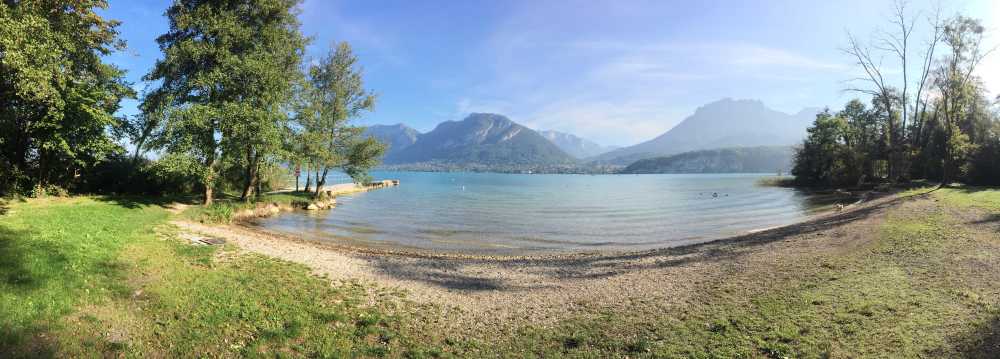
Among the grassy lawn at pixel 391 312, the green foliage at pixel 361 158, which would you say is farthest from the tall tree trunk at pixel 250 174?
the grassy lawn at pixel 391 312

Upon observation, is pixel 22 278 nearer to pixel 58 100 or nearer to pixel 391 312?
pixel 391 312

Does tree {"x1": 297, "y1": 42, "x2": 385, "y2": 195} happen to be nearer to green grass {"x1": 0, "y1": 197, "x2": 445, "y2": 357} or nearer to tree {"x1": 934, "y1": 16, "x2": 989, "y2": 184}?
green grass {"x1": 0, "y1": 197, "x2": 445, "y2": 357}

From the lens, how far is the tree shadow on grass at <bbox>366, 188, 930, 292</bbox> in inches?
548

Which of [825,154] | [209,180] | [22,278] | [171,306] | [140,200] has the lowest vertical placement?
[171,306]

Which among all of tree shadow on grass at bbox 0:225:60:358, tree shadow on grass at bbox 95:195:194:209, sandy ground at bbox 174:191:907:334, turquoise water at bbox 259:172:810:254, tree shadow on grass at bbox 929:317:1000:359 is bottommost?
turquoise water at bbox 259:172:810:254

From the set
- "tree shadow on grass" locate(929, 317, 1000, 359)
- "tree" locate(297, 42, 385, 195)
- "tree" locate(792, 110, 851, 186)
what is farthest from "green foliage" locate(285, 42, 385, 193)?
"tree" locate(792, 110, 851, 186)

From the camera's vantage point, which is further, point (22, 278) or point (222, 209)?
point (222, 209)

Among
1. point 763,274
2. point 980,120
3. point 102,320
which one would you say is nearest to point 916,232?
point 763,274

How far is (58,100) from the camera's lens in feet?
65.7

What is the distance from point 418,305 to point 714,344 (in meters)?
7.16

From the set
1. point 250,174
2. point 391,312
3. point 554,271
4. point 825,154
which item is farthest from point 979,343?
point 825,154

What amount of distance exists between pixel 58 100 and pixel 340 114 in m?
21.8

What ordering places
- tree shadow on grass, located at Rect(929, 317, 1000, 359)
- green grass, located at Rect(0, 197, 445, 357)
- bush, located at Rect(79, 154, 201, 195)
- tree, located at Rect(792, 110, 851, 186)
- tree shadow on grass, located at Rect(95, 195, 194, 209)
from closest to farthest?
tree shadow on grass, located at Rect(929, 317, 1000, 359), green grass, located at Rect(0, 197, 445, 357), tree shadow on grass, located at Rect(95, 195, 194, 209), bush, located at Rect(79, 154, 201, 195), tree, located at Rect(792, 110, 851, 186)

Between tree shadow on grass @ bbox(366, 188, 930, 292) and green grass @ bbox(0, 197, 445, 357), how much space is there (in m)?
2.75
